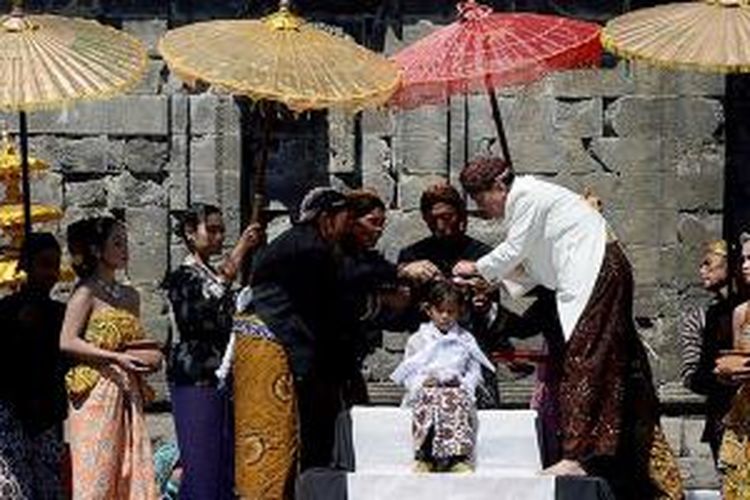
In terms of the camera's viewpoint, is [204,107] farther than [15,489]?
Yes

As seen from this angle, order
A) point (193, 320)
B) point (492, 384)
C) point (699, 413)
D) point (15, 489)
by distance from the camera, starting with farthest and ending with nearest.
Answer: point (699, 413), point (193, 320), point (492, 384), point (15, 489)

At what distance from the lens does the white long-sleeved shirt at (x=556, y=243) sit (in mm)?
7500

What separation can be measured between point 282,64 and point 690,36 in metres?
1.72

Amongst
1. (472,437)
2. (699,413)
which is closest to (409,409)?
(472,437)

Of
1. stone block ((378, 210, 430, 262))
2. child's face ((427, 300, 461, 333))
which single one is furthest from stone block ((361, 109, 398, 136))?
child's face ((427, 300, 461, 333))

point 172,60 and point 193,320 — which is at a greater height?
point 172,60

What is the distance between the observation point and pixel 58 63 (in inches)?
314

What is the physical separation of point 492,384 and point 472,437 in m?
1.13

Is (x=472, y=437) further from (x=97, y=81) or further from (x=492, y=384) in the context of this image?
(x=97, y=81)

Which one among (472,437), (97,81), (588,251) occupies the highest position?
(97,81)

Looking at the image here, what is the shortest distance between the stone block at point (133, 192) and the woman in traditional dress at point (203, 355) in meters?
4.02

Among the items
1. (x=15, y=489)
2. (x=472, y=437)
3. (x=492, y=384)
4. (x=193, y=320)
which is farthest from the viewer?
(x=193, y=320)

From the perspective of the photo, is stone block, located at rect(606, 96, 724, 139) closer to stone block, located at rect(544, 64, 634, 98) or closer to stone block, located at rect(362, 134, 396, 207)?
stone block, located at rect(544, 64, 634, 98)

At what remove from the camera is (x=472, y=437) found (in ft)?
24.7
